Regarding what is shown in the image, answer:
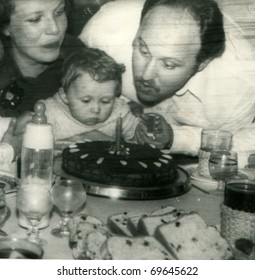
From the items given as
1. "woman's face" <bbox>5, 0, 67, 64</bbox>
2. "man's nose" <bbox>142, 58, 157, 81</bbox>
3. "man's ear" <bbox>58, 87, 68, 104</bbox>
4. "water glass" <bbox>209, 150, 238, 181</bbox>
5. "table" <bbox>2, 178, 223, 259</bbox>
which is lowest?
"table" <bbox>2, 178, 223, 259</bbox>

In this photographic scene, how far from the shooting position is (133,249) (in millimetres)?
774

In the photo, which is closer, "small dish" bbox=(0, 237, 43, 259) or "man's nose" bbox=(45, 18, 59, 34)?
"small dish" bbox=(0, 237, 43, 259)

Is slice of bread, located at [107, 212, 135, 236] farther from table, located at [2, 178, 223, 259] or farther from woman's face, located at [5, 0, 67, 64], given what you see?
woman's face, located at [5, 0, 67, 64]

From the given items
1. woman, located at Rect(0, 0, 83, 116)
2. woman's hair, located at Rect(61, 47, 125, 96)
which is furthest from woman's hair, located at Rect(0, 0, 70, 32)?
woman's hair, located at Rect(61, 47, 125, 96)

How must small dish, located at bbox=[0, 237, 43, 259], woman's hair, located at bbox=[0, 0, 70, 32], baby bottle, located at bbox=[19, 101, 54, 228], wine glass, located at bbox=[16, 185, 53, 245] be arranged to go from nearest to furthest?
small dish, located at bbox=[0, 237, 43, 259] < wine glass, located at bbox=[16, 185, 53, 245] < baby bottle, located at bbox=[19, 101, 54, 228] < woman's hair, located at bbox=[0, 0, 70, 32]

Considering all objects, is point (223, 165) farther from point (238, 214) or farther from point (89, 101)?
point (89, 101)

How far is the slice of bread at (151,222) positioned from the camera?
84cm

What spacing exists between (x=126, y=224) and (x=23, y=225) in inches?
7.4

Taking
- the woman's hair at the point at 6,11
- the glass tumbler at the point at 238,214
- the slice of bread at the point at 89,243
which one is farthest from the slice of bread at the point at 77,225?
the woman's hair at the point at 6,11

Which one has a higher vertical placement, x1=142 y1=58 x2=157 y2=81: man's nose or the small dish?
x1=142 y1=58 x2=157 y2=81: man's nose

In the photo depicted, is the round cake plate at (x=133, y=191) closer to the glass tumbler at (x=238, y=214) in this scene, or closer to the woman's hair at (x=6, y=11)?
the glass tumbler at (x=238, y=214)

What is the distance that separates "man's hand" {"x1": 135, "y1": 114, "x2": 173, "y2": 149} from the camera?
145cm

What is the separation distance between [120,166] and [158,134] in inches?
16.5
